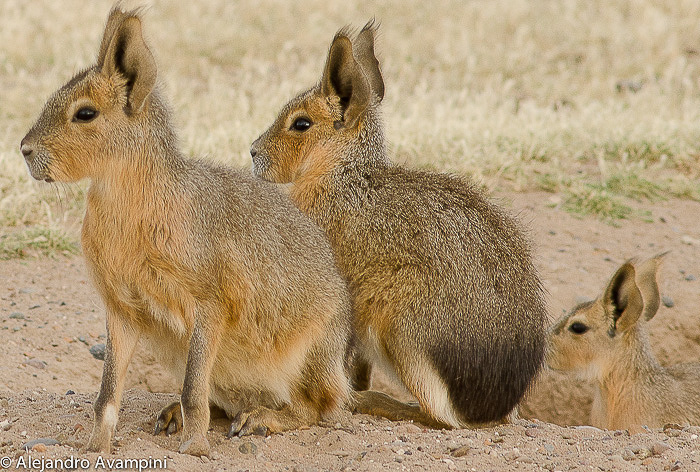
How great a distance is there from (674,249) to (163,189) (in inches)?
183

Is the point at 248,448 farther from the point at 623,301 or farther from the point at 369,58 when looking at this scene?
the point at 623,301

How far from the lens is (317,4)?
14633 millimetres

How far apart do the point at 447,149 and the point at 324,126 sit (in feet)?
10.0

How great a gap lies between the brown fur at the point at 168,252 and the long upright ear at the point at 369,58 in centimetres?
164

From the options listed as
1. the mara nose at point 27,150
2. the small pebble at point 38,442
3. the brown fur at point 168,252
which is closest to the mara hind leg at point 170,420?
the brown fur at point 168,252

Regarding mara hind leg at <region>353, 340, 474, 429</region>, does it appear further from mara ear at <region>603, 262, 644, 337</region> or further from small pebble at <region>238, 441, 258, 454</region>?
mara ear at <region>603, 262, 644, 337</region>

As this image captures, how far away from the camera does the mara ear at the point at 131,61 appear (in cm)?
370

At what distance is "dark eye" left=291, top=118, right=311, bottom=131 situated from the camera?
204 inches

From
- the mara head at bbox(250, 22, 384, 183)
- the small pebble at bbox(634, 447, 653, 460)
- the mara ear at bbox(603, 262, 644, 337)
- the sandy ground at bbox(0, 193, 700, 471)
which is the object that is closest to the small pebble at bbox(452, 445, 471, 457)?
the sandy ground at bbox(0, 193, 700, 471)

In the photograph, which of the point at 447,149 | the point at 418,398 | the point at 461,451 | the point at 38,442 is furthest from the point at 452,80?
the point at 38,442

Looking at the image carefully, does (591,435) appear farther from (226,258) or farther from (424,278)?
(226,258)

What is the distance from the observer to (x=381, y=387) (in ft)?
21.5

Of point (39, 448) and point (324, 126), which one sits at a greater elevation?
point (324, 126)

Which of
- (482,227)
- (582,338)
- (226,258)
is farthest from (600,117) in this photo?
(226,258)
